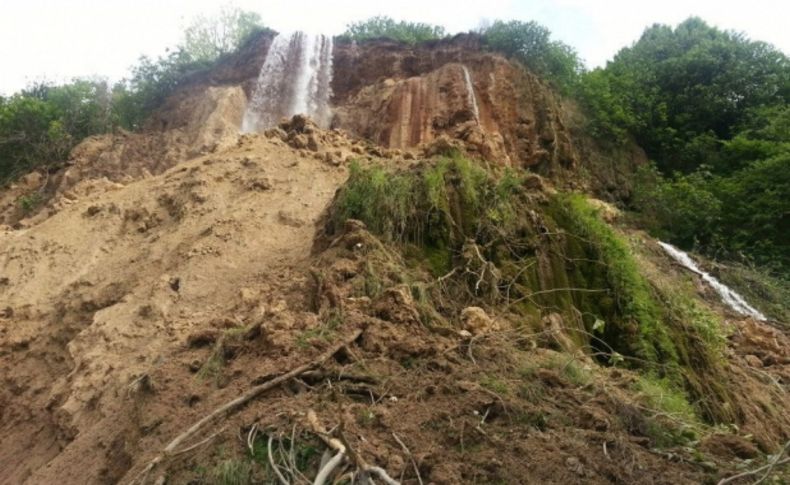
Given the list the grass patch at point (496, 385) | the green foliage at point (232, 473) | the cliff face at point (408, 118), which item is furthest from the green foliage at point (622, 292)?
the cliff face at point (408, 118)

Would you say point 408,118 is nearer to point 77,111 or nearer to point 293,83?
point 293,83

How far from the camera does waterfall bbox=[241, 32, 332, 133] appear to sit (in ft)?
58.6

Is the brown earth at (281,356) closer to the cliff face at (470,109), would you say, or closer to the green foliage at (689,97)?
the cliff face at (470,109)

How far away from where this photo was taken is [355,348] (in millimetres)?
4598

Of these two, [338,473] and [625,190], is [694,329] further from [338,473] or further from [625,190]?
[625,190]

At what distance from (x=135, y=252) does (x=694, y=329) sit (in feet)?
22.5

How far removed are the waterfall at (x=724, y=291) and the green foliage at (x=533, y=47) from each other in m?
6.55

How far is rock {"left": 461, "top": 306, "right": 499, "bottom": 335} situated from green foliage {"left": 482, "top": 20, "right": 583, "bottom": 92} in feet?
46.6

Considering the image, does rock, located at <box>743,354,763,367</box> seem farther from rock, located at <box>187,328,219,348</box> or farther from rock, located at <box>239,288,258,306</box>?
rock, located at <box>187,328,219,348</box>

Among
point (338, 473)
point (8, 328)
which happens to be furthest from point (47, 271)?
point (338, 473)

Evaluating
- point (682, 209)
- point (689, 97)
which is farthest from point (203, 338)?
point (689, 97)

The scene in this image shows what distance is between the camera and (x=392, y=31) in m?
21.7

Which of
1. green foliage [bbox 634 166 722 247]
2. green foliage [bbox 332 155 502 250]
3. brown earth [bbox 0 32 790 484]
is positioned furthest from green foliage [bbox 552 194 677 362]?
green foliage [bbox 634 166 722 247]

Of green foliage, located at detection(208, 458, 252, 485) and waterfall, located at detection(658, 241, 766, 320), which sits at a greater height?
green foliage, located at detection(208, 458, 252, 485)
